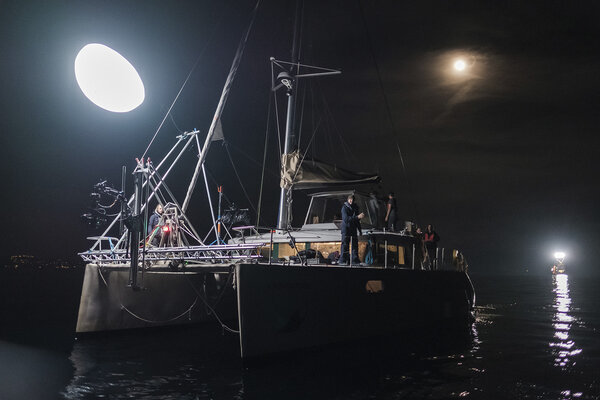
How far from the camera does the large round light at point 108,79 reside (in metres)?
12.7

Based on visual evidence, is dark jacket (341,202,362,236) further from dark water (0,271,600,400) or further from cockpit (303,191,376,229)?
cockpit (303,191,376,229)

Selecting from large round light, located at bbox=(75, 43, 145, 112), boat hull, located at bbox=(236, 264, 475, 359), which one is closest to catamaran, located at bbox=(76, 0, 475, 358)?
boat hull, located at bbox=(236, 264, 475, 359)

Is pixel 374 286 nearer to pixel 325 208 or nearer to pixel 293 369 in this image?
pixel 293 369

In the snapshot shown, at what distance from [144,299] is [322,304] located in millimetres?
7468

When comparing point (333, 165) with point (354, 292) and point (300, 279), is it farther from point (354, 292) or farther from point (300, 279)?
point (300, 279)

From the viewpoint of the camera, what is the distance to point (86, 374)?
35.1 feet

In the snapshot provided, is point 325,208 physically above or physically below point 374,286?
above

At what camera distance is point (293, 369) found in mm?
10727

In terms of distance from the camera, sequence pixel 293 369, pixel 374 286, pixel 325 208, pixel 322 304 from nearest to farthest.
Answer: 1. pixel 293 369
2. pixel 322 304
3. pixel 374 286
4. pixel 325 208

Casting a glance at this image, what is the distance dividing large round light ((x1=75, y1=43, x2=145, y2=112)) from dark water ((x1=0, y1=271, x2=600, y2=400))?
704cm

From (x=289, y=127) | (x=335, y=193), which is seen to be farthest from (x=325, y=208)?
(x=289, y=127)

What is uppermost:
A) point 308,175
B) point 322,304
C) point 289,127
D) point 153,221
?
point 289,127

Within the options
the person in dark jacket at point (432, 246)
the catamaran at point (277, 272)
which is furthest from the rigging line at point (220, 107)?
the person in dark jacket at point (432, 246)

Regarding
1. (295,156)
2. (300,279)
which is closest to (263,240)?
(295,156)
